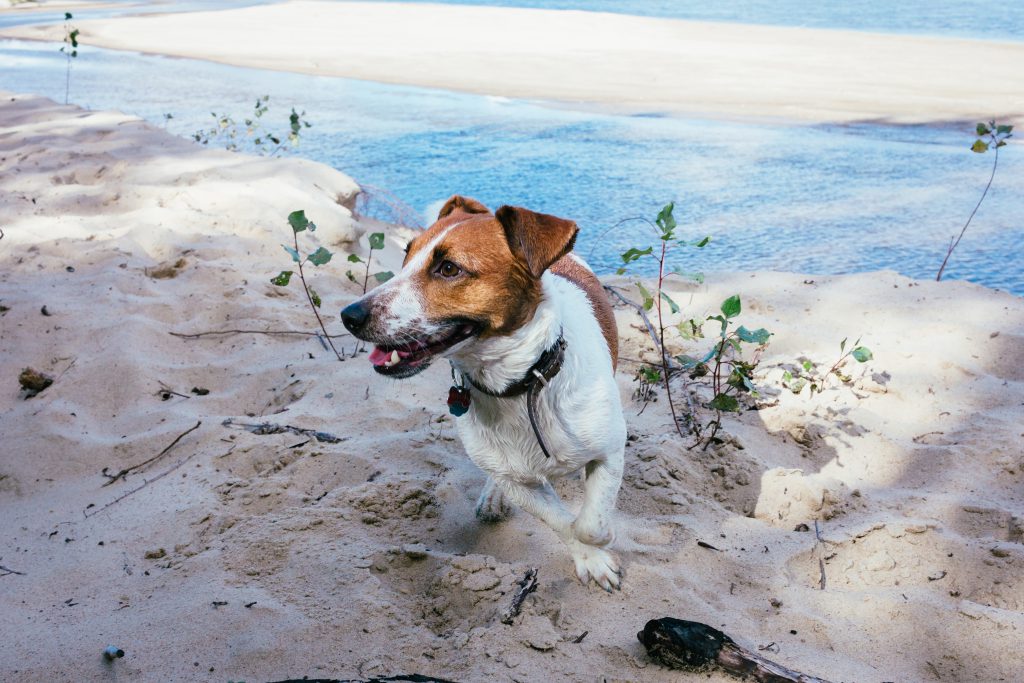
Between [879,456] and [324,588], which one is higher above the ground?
[879,456]

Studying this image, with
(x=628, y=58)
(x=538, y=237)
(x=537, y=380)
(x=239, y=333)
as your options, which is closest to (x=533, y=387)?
(x=537, y=380)

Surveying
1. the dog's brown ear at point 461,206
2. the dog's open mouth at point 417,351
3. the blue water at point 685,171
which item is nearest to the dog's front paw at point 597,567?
the dog's open mouth at point 417,351

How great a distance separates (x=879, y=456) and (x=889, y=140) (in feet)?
27.5

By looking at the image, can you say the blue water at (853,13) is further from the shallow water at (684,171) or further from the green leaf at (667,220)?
A: the green leaf at (667,220)

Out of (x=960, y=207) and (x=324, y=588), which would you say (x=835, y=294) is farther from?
(x=324, y=588)

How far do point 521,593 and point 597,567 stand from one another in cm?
35

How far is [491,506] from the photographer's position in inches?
139

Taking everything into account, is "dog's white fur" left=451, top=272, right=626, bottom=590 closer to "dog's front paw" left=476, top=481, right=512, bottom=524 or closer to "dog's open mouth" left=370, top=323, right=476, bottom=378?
"dog's open mouth" left=370, top=323, right=476, bottom=378

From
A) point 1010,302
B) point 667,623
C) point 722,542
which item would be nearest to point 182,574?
point 667,623

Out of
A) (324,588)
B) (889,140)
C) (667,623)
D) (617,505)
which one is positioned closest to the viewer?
(667,623)

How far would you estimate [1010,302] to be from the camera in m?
5.38

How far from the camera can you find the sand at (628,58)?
13.0 m

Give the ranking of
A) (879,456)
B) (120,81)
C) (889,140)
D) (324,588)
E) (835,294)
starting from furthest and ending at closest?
(120,81)
(889,140)
(835,294)
(879,456)
(324,588)

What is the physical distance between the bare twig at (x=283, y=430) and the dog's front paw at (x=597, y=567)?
143 cm
